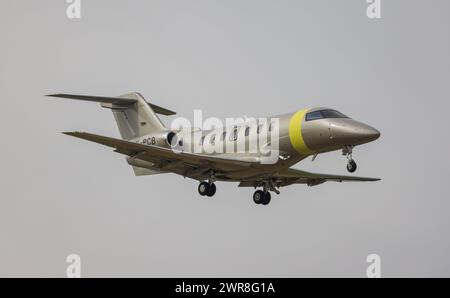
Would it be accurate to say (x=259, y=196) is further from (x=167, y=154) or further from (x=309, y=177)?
(x=167, y=154)

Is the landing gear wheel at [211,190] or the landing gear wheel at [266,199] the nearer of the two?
the landing gear wheel at [211,190]

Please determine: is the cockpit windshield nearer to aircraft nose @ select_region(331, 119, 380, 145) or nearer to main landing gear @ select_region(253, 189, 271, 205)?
aircraft nose @ select_region(331, 119, 380, 145)

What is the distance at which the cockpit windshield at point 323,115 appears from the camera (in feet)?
94.6

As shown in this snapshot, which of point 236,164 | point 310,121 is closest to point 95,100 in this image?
point 236,164

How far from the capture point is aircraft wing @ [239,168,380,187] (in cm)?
3259

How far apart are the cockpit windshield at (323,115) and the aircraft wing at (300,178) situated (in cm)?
347

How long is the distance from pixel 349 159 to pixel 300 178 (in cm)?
597

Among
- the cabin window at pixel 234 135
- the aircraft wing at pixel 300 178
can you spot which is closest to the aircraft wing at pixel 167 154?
the cabin window at pixel 234 135

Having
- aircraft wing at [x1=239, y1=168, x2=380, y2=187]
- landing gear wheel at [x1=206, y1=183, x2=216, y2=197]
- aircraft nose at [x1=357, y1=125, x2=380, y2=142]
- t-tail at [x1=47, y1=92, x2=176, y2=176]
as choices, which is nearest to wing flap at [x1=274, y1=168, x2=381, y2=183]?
aircraft wing at [x1=239, y1=168, x2=380, y2=187]

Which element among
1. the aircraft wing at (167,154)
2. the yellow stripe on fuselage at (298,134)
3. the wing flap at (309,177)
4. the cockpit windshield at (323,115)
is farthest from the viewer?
the wing flap at (309,177)

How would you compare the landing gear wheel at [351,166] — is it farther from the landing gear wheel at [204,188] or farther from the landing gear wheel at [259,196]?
the landing gear wheel at [259,196]

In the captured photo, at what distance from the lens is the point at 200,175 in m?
31.2

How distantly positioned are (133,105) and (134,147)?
6044 millimetres

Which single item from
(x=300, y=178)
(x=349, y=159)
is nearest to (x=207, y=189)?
(x=300, y=178)
